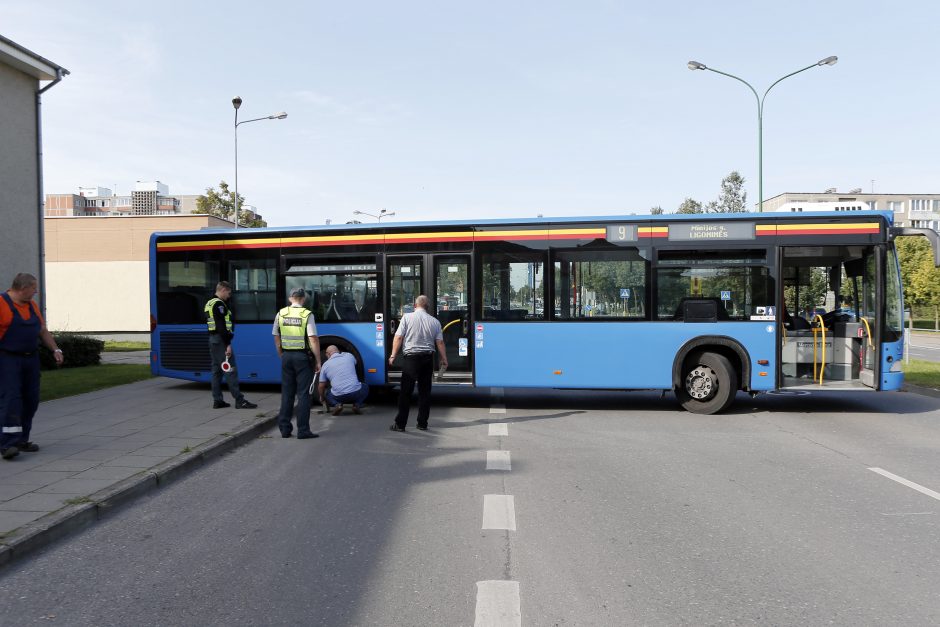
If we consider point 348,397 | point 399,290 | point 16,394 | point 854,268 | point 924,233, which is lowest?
point 348,397

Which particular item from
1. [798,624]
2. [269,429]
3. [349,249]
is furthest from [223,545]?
[349,249]

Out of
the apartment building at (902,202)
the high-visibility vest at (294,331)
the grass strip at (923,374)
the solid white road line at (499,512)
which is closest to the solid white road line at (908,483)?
the solid white road line at (499,512)

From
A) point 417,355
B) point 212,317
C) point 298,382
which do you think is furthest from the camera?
point 212,317

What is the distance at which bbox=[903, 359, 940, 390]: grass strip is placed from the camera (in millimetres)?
13750

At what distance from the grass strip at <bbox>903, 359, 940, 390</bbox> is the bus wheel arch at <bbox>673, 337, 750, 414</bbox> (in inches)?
206

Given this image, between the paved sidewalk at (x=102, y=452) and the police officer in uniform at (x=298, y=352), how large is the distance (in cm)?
69

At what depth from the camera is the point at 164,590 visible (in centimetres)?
387

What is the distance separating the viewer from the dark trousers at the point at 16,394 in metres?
6.70

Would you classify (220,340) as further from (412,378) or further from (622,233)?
(622,233)

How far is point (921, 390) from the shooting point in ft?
42.9

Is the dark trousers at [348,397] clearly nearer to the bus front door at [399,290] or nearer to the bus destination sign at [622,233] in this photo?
the bus front door at [399,290]

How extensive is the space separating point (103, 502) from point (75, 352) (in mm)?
14542

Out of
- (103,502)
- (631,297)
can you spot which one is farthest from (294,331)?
(631,297)

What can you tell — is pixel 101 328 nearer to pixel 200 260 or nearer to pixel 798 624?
pixel 200 260
